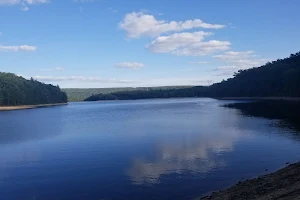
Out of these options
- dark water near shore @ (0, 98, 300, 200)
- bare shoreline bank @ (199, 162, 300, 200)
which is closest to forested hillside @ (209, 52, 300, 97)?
dark water near shore @ (0, 98, 300, 200)


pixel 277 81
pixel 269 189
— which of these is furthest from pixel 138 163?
pixel 277 81

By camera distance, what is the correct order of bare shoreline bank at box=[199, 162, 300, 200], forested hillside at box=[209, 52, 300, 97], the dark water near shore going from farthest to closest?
forested hillside at box=[209, 52, 300, 97], the dark water near shore, bare shoreline bank at box=[199, 162, 300, 200]

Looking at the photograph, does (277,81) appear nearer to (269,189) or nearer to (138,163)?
(138,163)

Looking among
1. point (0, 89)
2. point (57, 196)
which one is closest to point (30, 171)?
point (57, 196)

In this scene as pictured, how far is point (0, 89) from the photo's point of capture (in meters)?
156

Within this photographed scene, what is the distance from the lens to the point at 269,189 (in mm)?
17984

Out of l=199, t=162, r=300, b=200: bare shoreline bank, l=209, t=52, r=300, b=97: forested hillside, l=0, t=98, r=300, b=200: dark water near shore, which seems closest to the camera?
l=199, t=162, r=300, b=200: bare shoreline bank

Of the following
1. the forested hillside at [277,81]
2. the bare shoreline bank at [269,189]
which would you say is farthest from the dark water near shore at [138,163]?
the forested hillside at [277,81]

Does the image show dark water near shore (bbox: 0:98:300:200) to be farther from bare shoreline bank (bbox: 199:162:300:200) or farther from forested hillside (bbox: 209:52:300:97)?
forested hillside (bbox: 209:52:300:97)

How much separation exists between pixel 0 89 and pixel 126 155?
143m

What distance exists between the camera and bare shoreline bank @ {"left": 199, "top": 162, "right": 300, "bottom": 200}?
1610cm

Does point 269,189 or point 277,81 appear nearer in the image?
point 269,189

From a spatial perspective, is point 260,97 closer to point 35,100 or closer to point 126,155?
point 35,100

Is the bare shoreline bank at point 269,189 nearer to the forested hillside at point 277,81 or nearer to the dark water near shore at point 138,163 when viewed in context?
the dark water near shore at point 138,163
